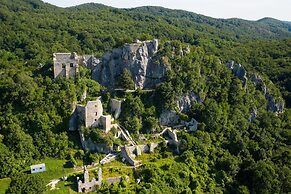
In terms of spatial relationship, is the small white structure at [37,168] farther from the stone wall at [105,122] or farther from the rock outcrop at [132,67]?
the rock outcrop at [132,67]

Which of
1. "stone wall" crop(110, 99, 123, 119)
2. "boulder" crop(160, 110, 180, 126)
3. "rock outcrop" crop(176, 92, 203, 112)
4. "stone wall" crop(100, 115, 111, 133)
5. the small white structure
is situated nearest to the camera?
the small white structure

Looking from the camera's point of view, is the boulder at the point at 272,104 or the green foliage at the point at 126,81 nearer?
the green foliage at the point at 126,81

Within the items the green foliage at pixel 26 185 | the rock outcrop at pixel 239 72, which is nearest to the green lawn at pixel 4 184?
the green foliage at pixel 26 185

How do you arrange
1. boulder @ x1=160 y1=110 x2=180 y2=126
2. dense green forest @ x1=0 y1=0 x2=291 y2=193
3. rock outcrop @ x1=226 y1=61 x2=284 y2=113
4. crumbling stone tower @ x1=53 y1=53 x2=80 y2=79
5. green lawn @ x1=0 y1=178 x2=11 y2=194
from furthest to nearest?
rock outcrop @ x1=226 y1=61 x2=284 y2=113, boulder @ x1=160 y1=110 x2=180 y2=126, crumbling stone tower @ x1=53 y1=53 x2=80 y2=79, dense green forest @ x1=0 y1=0 x2=291 y2=193, green lawn @ x1=0 y1=178 x2=11 y2=194

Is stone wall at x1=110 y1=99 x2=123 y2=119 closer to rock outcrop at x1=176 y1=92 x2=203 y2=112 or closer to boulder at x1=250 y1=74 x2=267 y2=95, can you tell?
rock outcrop at x1=176 y1=92 x2=203 y2=112

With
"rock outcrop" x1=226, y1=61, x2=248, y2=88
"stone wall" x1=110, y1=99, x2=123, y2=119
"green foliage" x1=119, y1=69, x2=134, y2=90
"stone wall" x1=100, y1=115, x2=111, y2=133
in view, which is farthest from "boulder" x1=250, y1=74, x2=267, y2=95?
"stone wall" x1=100, y1=115, x2=111, y2=133

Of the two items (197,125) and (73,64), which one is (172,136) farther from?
(73,64)

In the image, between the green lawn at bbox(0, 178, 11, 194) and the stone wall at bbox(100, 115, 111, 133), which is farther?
the stone wall at bbox(100, 115, 111, 133)

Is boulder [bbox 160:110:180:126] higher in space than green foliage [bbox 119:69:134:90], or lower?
lower

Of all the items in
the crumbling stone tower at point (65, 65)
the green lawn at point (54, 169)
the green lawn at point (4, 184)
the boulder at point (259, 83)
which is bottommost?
the green lawn at point (4, 184)
